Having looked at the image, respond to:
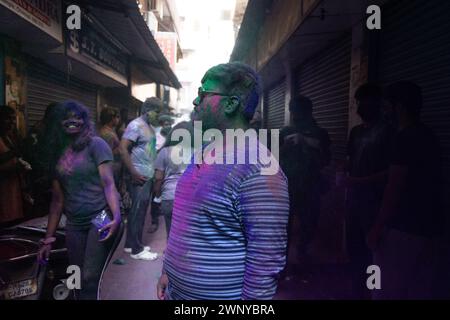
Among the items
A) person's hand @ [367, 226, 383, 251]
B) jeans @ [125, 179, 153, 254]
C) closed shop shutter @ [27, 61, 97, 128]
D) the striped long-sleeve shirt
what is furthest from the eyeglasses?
closed shop shutter @ [27, 61, 97, 128]

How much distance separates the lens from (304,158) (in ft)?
14.2

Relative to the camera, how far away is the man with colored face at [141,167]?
4930 millimetres

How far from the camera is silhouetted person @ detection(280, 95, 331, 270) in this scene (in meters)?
4.27

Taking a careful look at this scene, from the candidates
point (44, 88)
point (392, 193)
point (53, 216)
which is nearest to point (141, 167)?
point (53, 216)

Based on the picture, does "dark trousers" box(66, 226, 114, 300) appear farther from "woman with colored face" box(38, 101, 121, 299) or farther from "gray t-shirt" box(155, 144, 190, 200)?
"gray t-shirt" box(155, 144, 190, 200)

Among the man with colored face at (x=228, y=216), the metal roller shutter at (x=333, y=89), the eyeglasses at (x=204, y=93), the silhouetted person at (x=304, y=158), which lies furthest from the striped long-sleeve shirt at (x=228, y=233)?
the metal roller shutter at (x=333, y=89)

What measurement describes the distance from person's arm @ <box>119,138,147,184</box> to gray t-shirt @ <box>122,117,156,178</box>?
80mm

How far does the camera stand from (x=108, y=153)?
2.96 metres

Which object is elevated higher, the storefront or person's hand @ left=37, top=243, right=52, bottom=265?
the storefront

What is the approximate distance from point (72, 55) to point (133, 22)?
1430mm

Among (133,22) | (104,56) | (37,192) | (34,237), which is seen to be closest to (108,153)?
(34,237)

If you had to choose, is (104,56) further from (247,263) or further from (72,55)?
(247,263)

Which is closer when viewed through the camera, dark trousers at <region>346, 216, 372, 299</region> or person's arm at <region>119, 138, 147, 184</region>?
dark trousers at <region>346, 216, 372, 299</region>
